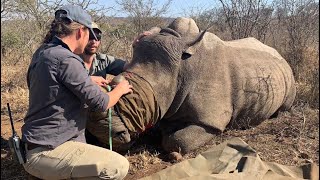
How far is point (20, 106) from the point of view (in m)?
7.27

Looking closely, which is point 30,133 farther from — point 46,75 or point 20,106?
point 20,106

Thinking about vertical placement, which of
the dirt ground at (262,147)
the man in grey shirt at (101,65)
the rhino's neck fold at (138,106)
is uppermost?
the man in grey shirt at (101,65)

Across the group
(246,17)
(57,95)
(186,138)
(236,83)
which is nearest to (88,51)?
(186,138)

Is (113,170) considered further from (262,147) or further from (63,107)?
(262,147)

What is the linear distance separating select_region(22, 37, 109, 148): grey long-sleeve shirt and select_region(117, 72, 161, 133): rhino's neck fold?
1027 millimetres

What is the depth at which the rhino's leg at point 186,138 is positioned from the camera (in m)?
5.04

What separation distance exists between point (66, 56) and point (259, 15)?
6.18 m

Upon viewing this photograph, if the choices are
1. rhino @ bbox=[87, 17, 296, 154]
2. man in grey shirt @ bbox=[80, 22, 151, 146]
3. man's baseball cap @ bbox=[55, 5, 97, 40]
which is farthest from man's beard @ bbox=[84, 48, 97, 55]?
man's baseball cap @ bbox=[55, 5, 97, 40]

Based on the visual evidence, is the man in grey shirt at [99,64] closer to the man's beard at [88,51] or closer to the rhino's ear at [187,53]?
the man's beard at [88,51]

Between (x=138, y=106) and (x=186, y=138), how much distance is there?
0.84 m

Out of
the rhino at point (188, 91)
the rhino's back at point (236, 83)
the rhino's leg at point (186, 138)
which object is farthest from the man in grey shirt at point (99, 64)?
the rhino's leg at point (186, 138)

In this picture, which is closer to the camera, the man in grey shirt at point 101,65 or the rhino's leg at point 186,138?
the rhino's leg at point 186,138

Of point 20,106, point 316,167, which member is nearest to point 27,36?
point 20,106

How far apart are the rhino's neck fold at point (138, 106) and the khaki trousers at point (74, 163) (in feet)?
3.59
